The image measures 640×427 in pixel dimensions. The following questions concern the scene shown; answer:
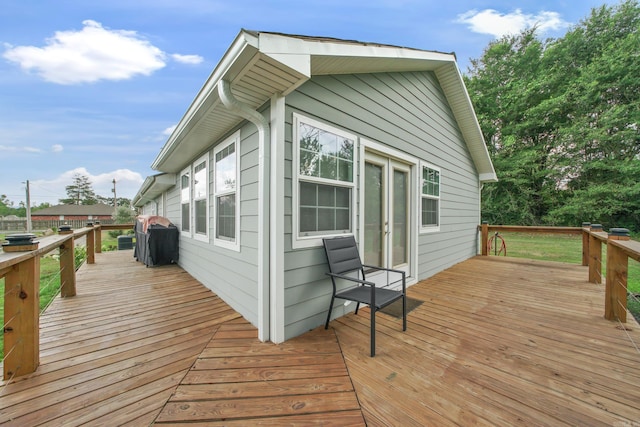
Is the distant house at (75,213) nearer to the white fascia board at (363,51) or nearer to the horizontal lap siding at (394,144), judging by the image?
the horizontal lap siding at (394,144)

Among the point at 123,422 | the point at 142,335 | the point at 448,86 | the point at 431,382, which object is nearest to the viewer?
the point at 123,422

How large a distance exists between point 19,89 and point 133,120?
13.7ft

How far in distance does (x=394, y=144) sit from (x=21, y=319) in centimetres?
417

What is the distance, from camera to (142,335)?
2371mm

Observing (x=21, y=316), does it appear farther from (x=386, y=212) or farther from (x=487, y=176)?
(x=487, y=176)

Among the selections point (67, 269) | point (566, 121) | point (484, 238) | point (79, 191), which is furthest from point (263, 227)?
point (79, 191)

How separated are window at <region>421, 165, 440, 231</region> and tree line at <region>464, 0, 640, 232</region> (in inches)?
361

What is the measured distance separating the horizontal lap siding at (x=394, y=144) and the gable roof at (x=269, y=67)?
20 cm

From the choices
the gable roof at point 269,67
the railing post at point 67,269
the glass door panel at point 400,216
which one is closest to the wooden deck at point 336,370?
the railing post at point 67,269

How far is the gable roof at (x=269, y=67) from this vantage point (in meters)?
1.78

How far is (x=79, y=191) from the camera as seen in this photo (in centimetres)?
4288

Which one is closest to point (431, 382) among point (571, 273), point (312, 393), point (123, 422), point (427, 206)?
point (312, 393)

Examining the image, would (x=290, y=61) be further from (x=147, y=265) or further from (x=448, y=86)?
(x=147, y=265)

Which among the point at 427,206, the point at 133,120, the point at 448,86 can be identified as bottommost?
the point at 427,206
